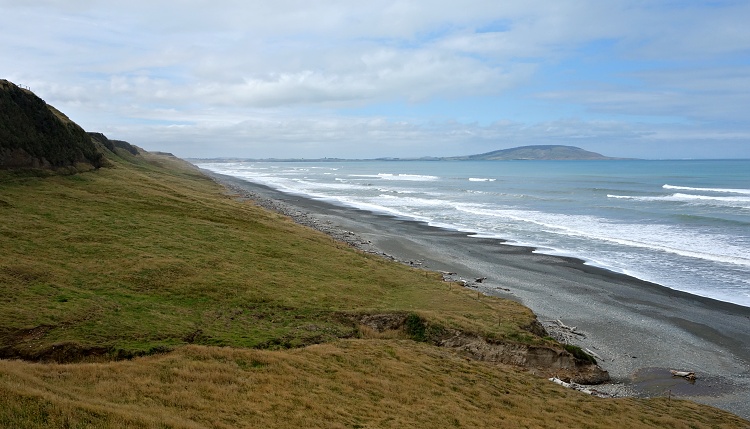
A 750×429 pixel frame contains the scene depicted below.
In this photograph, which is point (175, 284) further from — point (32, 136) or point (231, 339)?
point (32, 136)

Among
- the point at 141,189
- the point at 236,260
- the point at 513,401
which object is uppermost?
the point at 141,189

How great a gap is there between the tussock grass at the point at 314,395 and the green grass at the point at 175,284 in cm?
257

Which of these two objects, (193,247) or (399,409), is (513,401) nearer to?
(399,409)

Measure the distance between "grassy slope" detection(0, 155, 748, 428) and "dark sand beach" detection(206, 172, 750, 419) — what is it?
3234 millimetres

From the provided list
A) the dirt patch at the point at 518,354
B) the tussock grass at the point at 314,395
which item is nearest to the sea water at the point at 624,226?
the dirt patch at the point at 518,354

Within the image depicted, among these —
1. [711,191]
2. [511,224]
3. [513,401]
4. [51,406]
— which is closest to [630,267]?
[511,224]

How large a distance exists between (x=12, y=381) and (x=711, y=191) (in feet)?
459

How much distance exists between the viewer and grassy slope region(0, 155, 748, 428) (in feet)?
49.2

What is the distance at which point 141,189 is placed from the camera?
53.4 m

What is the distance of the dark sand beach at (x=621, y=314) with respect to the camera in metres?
24.7

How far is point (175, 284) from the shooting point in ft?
89.9

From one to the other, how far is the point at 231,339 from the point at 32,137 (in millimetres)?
39219

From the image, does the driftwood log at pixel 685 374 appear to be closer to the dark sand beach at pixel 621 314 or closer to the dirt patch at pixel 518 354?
the dark sand beach at pixel 621 314

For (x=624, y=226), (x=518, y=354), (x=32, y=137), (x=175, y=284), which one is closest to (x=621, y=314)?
(x=518, y=354)
